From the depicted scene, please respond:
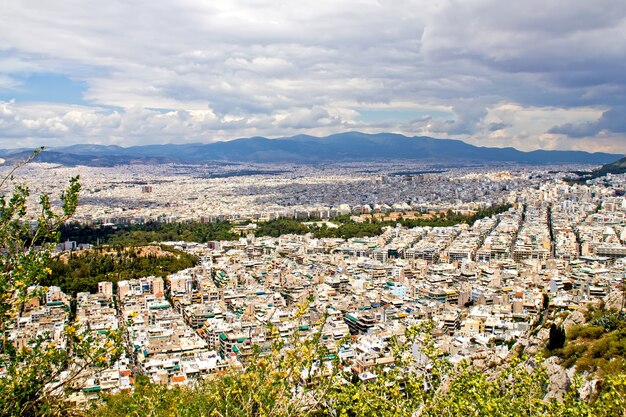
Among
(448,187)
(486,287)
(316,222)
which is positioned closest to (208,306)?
(486,287)

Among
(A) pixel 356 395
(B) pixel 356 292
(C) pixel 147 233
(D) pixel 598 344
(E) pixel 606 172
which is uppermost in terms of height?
(E) pixel 606 172

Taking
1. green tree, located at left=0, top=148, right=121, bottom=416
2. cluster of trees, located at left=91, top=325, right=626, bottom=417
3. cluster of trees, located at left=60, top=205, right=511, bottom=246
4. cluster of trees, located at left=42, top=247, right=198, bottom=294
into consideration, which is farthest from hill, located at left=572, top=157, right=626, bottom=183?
green tree, located at left=0, top=148, right=121, bottom=416

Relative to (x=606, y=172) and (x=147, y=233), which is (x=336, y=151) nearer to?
(x=606, y=172)

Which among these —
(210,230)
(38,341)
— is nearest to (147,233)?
(210,230)

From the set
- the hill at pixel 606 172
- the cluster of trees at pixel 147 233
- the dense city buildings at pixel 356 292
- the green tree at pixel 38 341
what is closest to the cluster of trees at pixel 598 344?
the dense city buildings at pixel 356 292

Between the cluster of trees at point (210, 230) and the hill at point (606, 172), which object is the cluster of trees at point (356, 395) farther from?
the hill at point (606, 172)

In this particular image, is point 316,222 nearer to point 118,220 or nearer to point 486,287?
point 118,220

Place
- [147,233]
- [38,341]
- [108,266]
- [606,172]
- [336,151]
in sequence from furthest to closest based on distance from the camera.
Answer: [336,151], [606,172], [147,233], [108,266], [38,341]

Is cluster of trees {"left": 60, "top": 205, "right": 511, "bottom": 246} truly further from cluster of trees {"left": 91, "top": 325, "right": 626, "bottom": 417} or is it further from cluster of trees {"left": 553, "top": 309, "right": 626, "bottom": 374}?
cluster of trees {"left": 91, "top": 325, "right": 626, "bottom": 417}
